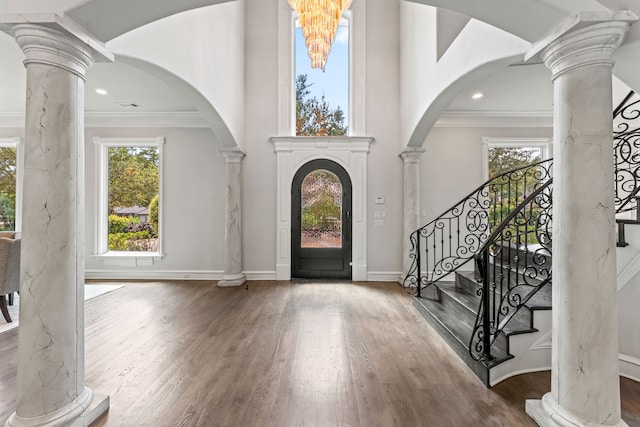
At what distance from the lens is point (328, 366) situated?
99.6 inches

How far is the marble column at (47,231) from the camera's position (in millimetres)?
1621

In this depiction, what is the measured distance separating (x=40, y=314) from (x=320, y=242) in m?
4.46

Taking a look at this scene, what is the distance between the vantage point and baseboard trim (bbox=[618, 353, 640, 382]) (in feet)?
7.66

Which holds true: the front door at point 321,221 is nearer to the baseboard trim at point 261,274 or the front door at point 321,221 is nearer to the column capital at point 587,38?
the baseboard trim at point 261,274

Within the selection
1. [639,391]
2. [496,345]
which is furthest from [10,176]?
[639,391]

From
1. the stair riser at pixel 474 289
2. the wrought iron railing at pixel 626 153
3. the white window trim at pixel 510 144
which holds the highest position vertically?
the white window trim at pixel 510 144

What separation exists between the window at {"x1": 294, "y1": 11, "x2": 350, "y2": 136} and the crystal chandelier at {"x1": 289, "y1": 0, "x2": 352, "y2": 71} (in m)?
2.48

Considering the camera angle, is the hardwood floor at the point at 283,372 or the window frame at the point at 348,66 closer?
the hardwood floor at the point at 283,372

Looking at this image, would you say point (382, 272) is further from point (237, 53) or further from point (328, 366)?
point (237, 53)

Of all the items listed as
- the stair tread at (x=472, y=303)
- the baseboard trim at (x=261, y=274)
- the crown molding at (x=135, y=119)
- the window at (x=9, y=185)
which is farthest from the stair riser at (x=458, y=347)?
the window at (x=9, y=185)

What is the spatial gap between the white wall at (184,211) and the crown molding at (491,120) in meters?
4.23

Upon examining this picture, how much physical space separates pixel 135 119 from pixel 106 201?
1656mm

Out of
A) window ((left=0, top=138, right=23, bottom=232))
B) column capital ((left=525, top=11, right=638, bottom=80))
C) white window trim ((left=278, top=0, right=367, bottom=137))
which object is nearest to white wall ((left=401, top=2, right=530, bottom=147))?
column capital ((left=525, top=11, right=638, bottom=80))

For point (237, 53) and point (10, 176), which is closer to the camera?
point (237, 53)
